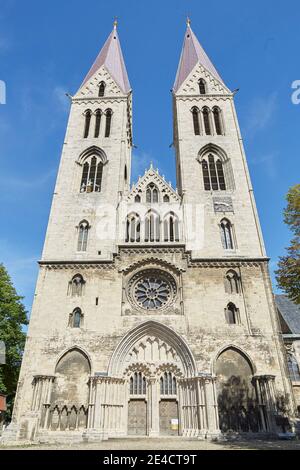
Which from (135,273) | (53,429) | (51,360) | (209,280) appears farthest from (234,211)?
(53,429)

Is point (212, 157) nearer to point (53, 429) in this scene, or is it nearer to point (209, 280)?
point (209, 280)

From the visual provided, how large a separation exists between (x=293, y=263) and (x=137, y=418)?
11111mm

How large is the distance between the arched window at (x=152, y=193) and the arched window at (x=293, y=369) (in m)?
14.5

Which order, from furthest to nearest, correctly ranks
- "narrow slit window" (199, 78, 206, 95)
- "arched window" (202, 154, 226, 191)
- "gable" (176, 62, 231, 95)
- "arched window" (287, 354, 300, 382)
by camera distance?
"narrow slit window" (199, 78, 206, 95) < "gable" (176, 62, 231, 95) < "arched window" (202, 154, 226, 191) < "arched window" (287, 354, 300, 382)

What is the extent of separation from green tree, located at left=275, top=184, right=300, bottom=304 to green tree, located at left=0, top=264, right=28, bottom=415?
16499 millimetres

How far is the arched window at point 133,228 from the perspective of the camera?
72.7ft

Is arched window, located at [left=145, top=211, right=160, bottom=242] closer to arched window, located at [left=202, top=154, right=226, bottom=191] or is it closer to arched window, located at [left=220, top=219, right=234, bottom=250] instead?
arched window, located at [left=220, top=219, right=234, bottom=250]

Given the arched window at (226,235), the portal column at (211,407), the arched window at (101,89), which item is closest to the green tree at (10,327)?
the portal column at (211,407)

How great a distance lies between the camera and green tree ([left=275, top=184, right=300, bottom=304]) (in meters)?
14.2

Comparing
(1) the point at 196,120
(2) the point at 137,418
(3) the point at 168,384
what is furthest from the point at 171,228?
(1) the point at 196,120

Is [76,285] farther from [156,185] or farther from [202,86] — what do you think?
[202,86]

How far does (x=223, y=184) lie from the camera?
82.4 ft

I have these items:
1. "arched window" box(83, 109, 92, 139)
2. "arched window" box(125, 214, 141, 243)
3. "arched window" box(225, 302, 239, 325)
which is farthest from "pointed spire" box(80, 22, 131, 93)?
"arched window" box(225, 302, 239, 325)
